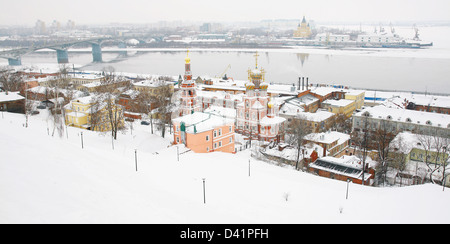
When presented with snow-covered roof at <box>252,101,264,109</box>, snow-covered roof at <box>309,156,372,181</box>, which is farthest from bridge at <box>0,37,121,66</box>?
snow-covered roof at <box>309,156,372,181</box>

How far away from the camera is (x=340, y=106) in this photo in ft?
91.5

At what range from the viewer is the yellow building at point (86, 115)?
66.1 feet

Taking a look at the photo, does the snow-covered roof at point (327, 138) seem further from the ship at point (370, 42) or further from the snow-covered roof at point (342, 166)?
the ship at point (370, 42)

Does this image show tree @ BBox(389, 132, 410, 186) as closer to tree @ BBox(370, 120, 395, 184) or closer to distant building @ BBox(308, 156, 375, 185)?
tree @ BBox(370, 120, 395, 184)

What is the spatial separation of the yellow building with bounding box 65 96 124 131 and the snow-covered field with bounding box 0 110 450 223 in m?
7.94

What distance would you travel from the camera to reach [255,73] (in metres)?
22.5

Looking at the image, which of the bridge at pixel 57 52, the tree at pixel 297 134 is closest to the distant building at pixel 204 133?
the tree at pixel 297 134

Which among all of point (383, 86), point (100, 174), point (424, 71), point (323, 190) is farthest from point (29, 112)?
point (424, 71)

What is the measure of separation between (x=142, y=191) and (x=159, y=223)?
5.76 ft

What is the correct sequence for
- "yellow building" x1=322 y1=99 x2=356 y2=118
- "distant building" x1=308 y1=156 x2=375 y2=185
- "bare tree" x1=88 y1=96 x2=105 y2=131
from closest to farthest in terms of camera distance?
"distant building" x1=308 y1=156 x2=375 y2=185, "bare tree" x1=88 y1=96 x2=105 y2=131, "yellow building" x1=322 y1=99 x2=356 y2=118

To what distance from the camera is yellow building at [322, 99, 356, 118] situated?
1101 inches

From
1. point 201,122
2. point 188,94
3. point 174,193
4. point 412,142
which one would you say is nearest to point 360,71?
point 412,142
